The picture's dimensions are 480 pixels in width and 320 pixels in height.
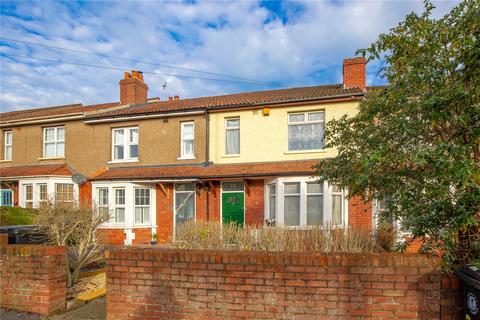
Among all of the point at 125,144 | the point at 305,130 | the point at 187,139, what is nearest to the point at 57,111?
the point at 125,144

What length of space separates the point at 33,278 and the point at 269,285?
12.0 feet

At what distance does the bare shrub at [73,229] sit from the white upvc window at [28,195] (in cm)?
1027

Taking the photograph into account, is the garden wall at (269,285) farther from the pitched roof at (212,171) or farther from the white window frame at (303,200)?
the pitched roof at (212,171)

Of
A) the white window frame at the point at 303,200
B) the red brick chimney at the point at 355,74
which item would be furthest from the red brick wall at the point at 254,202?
the red brick chimney at the point at 355,74

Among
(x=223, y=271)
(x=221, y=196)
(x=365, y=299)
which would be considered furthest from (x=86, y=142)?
(x=365, y=299)

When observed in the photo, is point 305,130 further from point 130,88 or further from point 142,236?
point 130,88

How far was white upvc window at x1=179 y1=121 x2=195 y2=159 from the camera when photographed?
584 inches

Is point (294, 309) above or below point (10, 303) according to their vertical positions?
above

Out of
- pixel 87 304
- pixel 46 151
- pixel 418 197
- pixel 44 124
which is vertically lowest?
pixel 87 304

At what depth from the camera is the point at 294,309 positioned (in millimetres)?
3867

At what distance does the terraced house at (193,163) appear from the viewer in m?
12.6

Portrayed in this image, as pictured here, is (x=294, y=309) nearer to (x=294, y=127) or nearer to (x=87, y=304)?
(x=87, y=304)

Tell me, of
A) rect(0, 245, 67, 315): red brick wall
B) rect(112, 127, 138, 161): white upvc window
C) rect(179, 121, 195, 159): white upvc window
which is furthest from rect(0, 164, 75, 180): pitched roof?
rect(0, 245, 67, 315): red brick wall

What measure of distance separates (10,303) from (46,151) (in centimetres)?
1388
